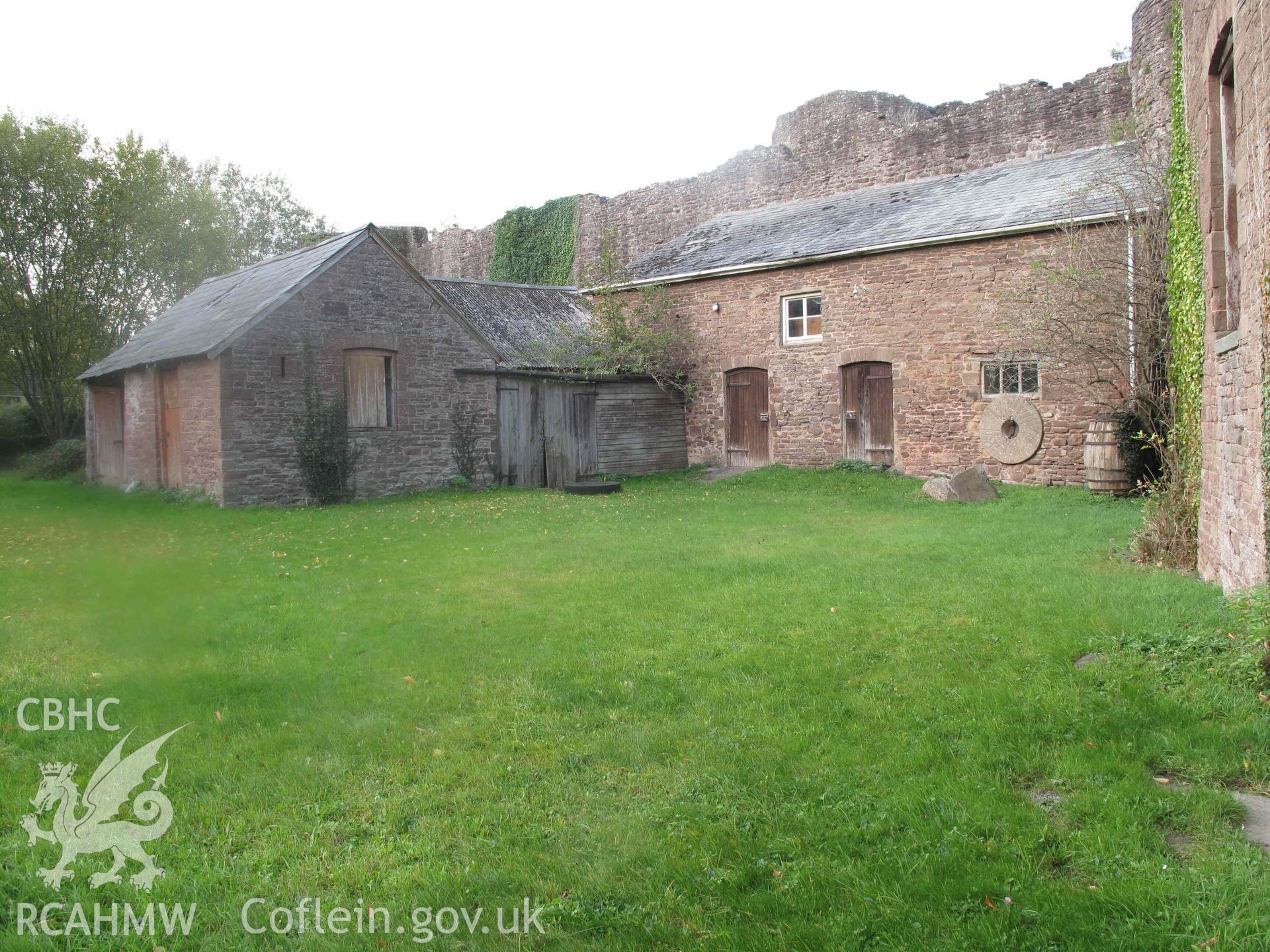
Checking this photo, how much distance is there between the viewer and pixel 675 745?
428cm

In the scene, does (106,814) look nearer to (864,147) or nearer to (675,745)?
(675,745)

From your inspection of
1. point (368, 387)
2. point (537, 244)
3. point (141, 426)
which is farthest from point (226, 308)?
point (537, 244)

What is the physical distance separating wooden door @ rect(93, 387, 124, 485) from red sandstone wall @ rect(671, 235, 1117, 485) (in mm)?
12574

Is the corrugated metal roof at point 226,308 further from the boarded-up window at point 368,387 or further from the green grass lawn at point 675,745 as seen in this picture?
the green grass lawn at point 675,745

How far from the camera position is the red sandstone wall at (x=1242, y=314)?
16.5ft

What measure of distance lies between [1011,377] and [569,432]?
8.93 metres

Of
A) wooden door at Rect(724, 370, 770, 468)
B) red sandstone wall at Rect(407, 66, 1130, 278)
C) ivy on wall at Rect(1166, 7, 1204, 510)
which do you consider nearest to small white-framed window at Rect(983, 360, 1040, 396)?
red sandstone wall at Rect(407, 66, 1130, 278)

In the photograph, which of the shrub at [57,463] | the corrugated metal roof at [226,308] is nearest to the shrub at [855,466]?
the corrugated metal roof at [226,308]

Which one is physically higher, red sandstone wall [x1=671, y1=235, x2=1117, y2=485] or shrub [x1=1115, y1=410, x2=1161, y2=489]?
red sandstone wall [x1=671, y1=235, x2=1117, y2=485]

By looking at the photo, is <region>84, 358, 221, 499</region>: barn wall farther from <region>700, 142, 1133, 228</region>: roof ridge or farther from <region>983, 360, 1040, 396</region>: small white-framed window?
<region>700, 142, 1133, 228</region>: roof ridge

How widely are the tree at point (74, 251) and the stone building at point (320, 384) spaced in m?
7.19

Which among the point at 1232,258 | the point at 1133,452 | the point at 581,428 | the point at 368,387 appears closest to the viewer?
the point at 1232,258

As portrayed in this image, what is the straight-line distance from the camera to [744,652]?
5.68 meters

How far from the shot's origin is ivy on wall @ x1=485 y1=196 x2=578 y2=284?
94.8ft
